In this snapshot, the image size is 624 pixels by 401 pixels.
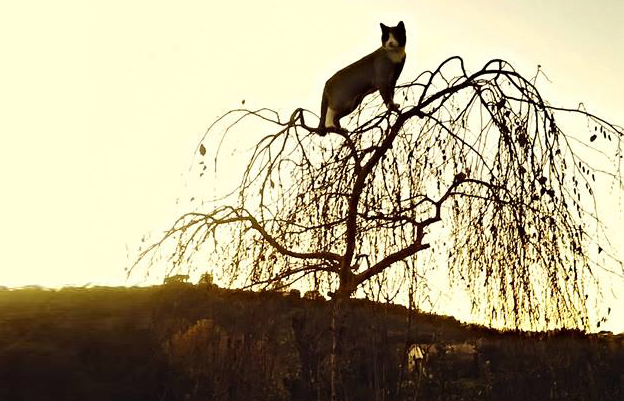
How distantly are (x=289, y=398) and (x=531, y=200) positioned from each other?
5.04 m

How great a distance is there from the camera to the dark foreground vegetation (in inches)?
299

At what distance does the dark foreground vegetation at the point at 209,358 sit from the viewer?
7.60 meters

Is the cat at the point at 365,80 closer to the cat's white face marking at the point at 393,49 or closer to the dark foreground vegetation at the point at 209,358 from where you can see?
the cat's white face marking at the point at 393,49

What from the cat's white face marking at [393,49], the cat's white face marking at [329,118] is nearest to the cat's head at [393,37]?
the cat's white face marking at [393,49]

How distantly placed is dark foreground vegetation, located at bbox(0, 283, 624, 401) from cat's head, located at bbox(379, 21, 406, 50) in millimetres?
2104

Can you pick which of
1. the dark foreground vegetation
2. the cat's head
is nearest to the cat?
the cat's head

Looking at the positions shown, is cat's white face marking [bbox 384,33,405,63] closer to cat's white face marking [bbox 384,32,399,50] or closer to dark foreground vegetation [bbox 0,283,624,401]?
cat's white face marking [bbox 384,32,399,50]

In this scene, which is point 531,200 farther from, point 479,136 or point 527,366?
point 527,366

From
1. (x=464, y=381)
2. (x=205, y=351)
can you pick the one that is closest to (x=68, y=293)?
(x=205, y=351)

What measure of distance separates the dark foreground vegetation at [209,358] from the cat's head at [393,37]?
6.90 feet

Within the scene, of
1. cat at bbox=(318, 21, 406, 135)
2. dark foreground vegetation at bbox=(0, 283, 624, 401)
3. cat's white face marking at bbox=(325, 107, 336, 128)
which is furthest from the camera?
dark foreground vegetation at bbox=(0, 283, 624, 401)

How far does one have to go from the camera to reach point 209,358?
9.20 m

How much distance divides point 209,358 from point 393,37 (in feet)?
19.2

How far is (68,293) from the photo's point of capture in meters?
12.4
